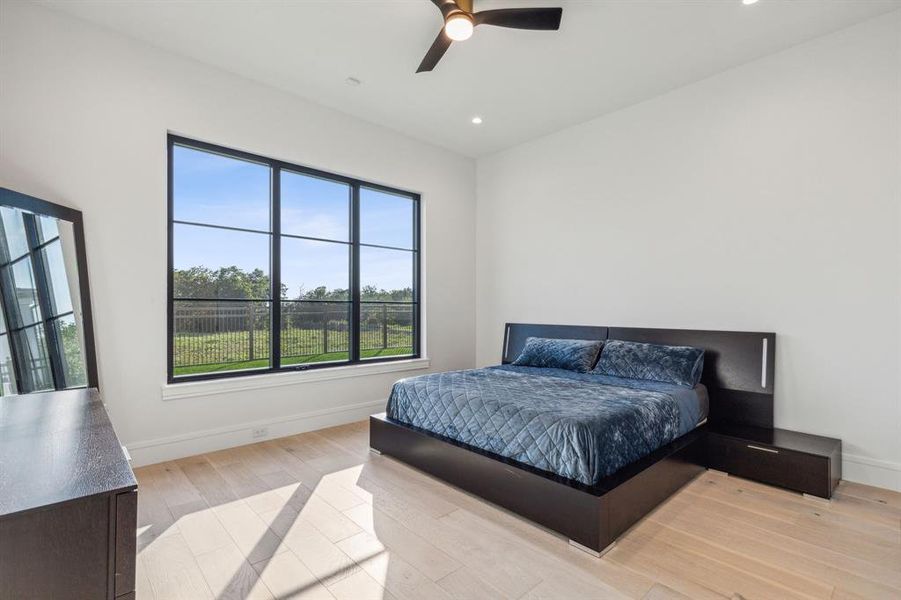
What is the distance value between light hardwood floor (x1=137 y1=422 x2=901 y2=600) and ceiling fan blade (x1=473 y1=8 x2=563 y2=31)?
2.78 m

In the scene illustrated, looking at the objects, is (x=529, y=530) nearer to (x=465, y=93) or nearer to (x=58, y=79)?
(x=465, y=93)

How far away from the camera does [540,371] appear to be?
387 cm

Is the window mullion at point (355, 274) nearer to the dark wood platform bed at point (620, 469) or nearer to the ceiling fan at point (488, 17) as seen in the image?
the dark wood platform bed at point (620, 469)

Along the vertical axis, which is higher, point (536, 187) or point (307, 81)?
point (307, 81)

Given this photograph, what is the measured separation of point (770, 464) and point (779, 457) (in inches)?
3.0

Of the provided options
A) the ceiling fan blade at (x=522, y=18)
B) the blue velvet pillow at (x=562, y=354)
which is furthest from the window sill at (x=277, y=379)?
the ceiling fan blade at (x=522, y=18)

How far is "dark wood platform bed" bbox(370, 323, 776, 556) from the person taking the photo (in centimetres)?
210

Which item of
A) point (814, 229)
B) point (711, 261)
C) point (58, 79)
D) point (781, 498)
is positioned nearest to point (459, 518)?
point (781, 498)

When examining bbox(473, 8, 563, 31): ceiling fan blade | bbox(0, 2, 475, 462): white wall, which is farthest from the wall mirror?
bbox(473, 8, 563, 31): ceiling fan blade

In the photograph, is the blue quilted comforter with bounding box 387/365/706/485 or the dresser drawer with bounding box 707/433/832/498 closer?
the blue quilted comforter with bounding box 387/365/706/485

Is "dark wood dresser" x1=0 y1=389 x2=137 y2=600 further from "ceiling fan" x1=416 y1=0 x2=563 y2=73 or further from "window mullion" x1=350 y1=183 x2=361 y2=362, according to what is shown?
"window mullion" x1=350 y1=183 x2=361 y2=362

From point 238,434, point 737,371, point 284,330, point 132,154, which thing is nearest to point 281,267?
point 284,330

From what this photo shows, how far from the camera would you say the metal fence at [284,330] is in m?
3.49

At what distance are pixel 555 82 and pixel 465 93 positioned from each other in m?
0.77
